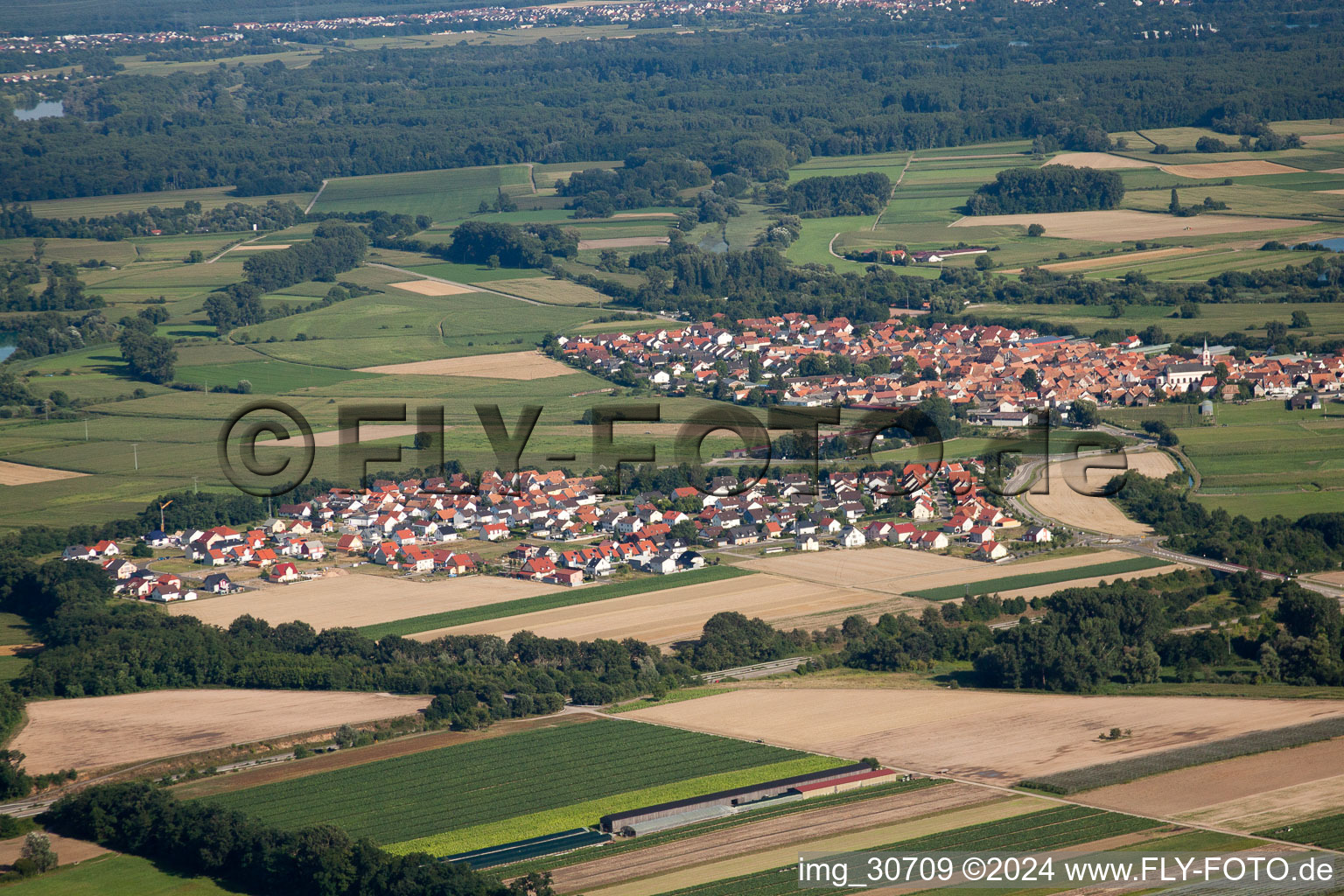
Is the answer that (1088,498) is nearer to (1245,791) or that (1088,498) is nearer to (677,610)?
(677,610)

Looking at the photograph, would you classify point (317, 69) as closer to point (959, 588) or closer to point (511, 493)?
point (511, 493)

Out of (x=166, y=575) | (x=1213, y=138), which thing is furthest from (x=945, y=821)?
(x=1213, y=138)

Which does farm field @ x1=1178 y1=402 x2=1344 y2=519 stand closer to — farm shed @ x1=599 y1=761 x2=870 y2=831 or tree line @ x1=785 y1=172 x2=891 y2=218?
farm shed @ x1=599 y1=761 x2=870 y2=831

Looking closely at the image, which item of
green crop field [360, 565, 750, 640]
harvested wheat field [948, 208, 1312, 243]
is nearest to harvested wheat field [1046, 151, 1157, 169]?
harvested wheat field [948, 208, 1312, 243]

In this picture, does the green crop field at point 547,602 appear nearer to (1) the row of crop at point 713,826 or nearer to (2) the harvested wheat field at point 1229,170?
(1) the row of crop at point 713,826

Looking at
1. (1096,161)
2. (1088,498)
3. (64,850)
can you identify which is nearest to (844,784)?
(64,850)

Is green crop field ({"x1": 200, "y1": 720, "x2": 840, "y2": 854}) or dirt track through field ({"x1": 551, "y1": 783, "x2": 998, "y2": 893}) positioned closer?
dirt track through field ({"x1": 551, "y1": 783, "x2": 998, "y2": 893})
